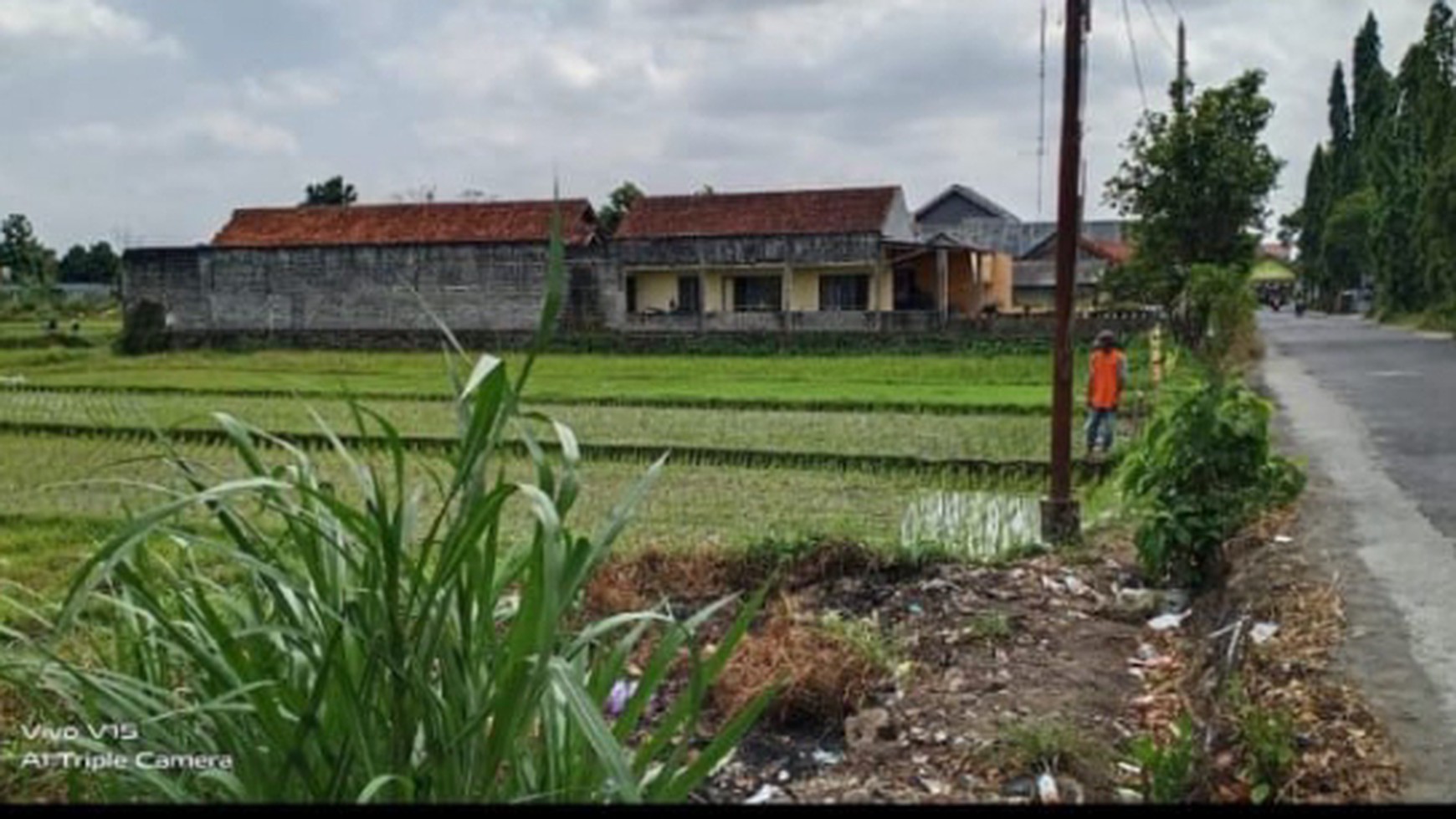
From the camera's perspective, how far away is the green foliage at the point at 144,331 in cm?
3512

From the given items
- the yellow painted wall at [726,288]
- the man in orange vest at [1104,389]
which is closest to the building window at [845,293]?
the yellow painted wall at [726,288]

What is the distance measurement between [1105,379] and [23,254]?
Answer: 4599 centimetres

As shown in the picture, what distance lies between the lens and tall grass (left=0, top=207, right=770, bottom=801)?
7.35 ft

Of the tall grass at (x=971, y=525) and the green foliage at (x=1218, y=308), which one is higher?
the green foliage at (x=1218, y=308)

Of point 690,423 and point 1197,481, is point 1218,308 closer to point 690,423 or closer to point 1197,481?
point 690,423

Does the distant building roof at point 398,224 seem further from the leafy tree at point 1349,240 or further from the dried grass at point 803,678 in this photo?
the leafy tree at point 1349,240

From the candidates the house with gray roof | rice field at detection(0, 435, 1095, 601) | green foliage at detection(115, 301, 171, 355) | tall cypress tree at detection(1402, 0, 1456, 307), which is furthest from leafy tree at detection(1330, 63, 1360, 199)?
rice field at detection(0, 435, 1095, 601)

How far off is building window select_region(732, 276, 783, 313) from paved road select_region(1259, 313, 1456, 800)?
63.9 ft

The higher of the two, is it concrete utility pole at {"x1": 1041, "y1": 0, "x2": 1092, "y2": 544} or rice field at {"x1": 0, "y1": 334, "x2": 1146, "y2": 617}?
concrete utility pole at {"x1": 1041, "y1": 0, "x2": 1092, "y2": 544}

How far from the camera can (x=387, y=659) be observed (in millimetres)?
2279

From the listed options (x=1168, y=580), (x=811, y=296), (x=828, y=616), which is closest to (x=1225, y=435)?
(x=1168, y=580)

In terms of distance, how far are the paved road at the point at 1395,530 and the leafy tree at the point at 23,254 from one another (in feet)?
143

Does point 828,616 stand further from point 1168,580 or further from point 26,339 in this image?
point 26,339

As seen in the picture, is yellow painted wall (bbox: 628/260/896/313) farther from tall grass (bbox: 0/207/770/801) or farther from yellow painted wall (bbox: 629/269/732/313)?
tall grass (bbox: 0/207/770/801)
